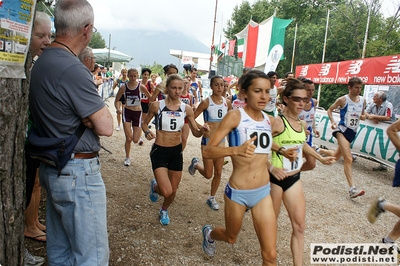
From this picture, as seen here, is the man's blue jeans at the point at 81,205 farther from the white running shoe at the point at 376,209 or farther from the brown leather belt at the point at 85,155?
the white running shoe at the point at 376,209

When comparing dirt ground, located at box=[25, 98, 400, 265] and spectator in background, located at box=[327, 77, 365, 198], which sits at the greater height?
spectator in background, located at box=[327, 77, 365, 198]

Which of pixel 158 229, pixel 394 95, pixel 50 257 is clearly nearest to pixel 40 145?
pixel 50 257

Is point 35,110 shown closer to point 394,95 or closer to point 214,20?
point 394,95

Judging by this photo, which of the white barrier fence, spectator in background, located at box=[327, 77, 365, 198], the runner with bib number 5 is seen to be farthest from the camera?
the white barrier fence

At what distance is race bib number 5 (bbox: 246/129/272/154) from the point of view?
2.99 meters

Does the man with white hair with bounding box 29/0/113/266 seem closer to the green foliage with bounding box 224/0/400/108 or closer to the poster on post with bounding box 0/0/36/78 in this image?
the poster on post with bounding box 0/0/36/78

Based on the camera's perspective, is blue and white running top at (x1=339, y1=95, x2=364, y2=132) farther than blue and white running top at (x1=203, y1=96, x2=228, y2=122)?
Yes

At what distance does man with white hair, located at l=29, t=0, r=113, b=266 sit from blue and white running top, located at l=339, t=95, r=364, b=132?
18.9ft

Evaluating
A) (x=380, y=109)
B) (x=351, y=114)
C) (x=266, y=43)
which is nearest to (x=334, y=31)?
(x=266, y=43)

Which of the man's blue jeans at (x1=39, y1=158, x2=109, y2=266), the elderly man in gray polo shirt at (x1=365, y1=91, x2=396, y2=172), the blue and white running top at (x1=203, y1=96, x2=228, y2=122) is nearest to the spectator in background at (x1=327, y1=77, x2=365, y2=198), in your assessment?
the elderly man in gray polo shirt at (x1=365, y1=91, x2=396, y2=172)

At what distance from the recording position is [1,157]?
203cm

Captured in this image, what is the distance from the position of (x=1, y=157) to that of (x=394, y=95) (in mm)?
14190

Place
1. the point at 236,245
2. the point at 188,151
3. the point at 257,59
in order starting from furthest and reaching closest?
the point at 257,59 → the point at 188,151 → the point at 236,245

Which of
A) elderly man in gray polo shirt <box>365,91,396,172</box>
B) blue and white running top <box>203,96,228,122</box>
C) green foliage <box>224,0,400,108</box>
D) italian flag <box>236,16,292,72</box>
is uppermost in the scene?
green foliage <box>224,0,400,108</box>
